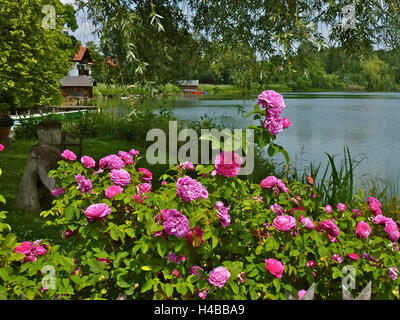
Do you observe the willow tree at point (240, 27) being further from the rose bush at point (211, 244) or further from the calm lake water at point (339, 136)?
the calm lake water at point (339, 136)

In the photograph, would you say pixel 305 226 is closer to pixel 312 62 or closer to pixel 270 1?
pixel 270 1

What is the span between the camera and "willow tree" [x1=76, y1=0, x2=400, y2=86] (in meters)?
4.30

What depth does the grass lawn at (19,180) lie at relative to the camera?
18.6 ft

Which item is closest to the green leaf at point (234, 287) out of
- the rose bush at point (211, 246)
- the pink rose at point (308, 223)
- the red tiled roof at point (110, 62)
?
the rose bush at point (211, 246)

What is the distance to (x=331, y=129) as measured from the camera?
2341 cm

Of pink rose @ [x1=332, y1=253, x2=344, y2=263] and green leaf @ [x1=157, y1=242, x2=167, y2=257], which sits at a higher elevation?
green leaf @ [x1=157, y1=242, x2=167, y2=257]

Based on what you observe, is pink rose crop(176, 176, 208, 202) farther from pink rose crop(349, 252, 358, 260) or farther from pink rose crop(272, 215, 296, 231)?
pink rose crop(349, 252, 358, 260)

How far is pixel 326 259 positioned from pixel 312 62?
3.62 meters

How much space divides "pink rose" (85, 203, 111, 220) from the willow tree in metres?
1.90

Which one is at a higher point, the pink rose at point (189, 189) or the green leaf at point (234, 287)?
the pink rose at point (189, 189)

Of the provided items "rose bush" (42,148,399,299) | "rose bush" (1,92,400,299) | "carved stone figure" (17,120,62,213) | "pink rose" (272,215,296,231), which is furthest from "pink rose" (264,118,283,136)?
"carved stone figure" (17,120,62,213)

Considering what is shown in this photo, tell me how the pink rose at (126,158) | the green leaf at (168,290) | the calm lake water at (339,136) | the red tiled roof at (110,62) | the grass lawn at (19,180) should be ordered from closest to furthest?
1. the green leaf at (168,290)
2. the pink rose at (126,158)
3. the red tiled roof at (110,62)
4. the grass lawn at (19,180)
5. the calm lake water at (339,136)

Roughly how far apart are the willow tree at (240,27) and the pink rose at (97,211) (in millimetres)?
1903
